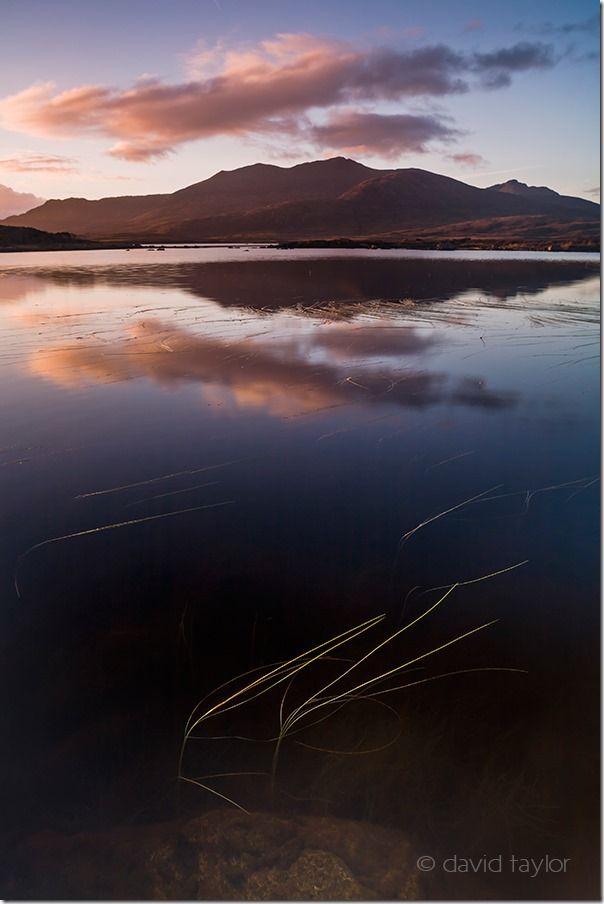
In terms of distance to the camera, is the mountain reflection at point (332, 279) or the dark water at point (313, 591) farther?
the mountain reflection at point (332, 279)

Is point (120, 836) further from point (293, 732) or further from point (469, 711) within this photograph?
point (469, 711)

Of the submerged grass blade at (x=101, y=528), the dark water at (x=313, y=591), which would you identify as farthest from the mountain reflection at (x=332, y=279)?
the submerged grass blade at (x=101, y=528)

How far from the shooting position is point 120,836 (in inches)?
71.9

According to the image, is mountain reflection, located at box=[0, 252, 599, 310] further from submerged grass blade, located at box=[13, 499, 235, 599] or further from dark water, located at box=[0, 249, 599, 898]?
submerged grass blade, located at box=[13, 499, 235, 599]

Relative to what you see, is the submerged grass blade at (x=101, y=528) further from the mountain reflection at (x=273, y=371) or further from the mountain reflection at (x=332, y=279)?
the mountain reflection at (x=332, y=279)

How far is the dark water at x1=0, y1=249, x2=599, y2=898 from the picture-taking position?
1.94 m

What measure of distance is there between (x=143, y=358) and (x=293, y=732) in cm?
506

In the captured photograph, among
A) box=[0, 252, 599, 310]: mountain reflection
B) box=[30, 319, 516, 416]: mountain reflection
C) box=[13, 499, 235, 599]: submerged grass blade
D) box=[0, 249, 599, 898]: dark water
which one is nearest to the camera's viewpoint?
box=[0, 249, 599, 898]: dark water

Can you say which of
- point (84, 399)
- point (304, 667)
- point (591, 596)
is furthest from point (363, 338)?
point (304, 667)

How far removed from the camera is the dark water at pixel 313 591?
76.5 inches

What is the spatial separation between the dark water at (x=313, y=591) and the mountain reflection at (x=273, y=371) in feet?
0.16

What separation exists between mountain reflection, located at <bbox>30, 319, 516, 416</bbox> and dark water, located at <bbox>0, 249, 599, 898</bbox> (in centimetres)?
5

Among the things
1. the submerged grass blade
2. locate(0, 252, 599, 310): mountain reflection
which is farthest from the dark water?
locate(0, 252, 599, 310): mountain reflection

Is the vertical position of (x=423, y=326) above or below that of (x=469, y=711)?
above
